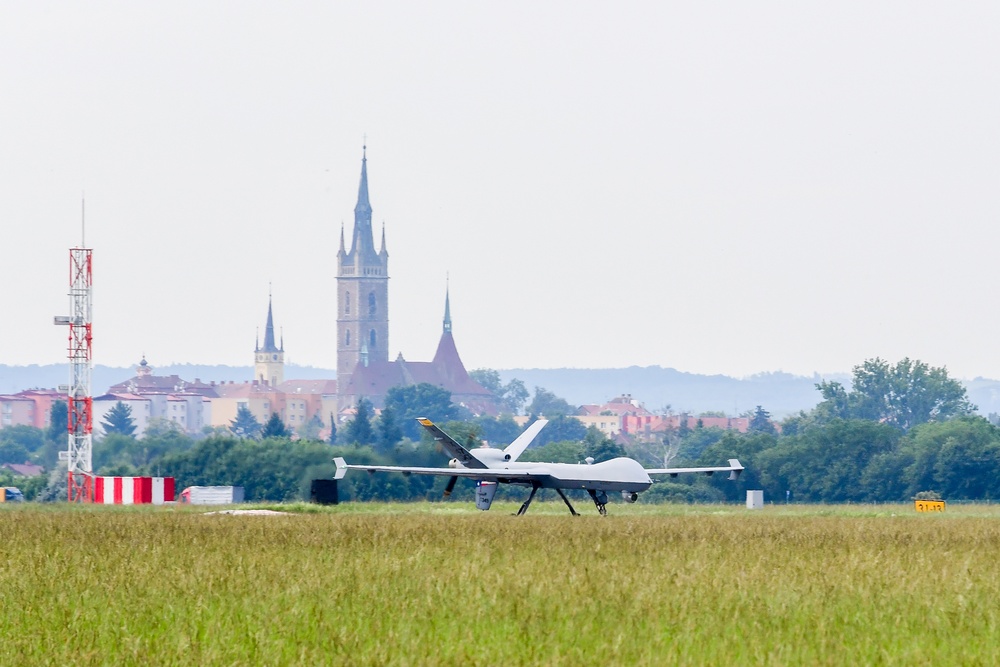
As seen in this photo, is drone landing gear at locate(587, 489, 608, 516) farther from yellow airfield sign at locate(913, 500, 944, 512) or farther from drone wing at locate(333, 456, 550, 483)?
yellow airfield sign at locate(913, 500, 944, 512)

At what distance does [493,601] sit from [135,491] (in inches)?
2387

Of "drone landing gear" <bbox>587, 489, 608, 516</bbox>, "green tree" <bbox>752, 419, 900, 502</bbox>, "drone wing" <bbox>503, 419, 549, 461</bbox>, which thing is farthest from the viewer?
"green tree" <bbox>752, 419, 900, 502</bbox>

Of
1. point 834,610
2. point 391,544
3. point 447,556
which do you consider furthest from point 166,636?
point 391,544

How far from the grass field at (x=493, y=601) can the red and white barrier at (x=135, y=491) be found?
4632 cm

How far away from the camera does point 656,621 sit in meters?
17.1

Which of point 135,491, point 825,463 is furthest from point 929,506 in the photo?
point 825,463

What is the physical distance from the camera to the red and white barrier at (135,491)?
75.3 meters

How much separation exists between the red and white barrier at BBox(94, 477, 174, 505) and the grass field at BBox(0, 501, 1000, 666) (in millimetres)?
46318

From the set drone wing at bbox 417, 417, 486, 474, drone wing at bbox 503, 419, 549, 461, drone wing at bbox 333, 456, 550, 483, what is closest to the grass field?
drone wing at bbox 417, 417, 486, 474

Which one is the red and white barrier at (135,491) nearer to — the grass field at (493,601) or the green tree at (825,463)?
the grass field at (493,601)

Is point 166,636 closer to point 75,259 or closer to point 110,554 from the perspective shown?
point 110,554

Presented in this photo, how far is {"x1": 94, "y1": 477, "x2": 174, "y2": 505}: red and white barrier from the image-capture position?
75.3 m

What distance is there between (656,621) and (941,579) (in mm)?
5460

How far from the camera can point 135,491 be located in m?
76.9
